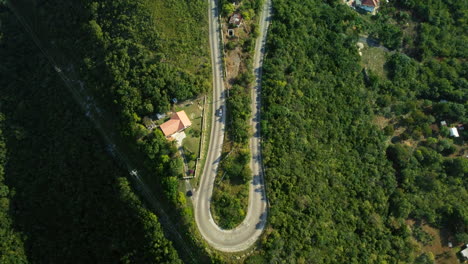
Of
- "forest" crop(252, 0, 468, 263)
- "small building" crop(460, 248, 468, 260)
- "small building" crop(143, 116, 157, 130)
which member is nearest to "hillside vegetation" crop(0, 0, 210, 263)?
"small building" crop(143, 116, 157, 130)

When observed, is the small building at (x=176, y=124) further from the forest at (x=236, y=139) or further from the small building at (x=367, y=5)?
the small building at (x=367, y=5)

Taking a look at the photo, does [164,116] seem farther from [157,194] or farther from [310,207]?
[310,207]

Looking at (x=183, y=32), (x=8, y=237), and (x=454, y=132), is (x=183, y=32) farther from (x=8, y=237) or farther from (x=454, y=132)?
(x=454, y=132)

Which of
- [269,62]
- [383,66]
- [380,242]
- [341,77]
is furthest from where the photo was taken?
[383,66]

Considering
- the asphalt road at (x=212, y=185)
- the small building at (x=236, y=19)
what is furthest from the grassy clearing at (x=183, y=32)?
the small building at (x=236, y=19)

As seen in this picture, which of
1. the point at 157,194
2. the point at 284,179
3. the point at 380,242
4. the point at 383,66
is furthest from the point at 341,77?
the point at 157,194

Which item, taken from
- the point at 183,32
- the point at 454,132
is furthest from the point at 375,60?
the point at 183,32

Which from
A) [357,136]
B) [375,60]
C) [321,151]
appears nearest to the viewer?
[321,151]

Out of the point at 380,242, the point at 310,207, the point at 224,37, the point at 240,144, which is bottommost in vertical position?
the point at 380,242
